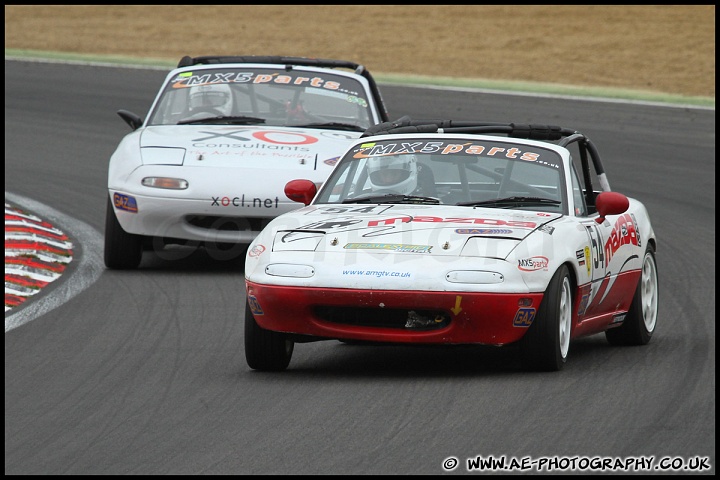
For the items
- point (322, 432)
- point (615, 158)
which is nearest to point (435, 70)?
point (615, 158)

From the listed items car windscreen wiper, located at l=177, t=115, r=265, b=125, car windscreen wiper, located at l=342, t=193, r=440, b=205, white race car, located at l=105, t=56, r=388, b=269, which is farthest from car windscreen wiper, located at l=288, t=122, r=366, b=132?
car windscreen wiper, located at l=342, t=193, r=440, b=205

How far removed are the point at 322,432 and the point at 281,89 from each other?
658 cm

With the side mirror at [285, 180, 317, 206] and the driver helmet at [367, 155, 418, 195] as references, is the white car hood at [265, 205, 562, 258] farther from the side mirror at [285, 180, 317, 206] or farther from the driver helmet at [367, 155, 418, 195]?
the side mirror at [285, 180, 317, 206]

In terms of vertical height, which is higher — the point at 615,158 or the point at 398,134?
the point at 398,134

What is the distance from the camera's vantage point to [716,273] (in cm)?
1120

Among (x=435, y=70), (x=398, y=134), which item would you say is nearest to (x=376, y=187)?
(x=398, y=134)

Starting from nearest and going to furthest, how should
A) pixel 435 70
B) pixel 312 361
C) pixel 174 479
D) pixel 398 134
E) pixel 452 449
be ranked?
pixel 174 479
pixel 452 449
pixel 312 361
pixel 398 134
pixel 435 70

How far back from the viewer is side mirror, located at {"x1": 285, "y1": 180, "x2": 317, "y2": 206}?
8.12m

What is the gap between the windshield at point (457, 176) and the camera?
7.69 metres

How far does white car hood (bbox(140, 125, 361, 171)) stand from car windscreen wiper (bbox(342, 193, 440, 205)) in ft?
9.62

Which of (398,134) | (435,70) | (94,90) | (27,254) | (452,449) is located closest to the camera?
(452,449)

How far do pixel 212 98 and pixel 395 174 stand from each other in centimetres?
440

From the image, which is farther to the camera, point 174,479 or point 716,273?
point 716,273

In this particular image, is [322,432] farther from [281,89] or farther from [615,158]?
[615,158]
